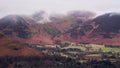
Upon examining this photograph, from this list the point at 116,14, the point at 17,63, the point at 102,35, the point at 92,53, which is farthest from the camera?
the point at 116,14

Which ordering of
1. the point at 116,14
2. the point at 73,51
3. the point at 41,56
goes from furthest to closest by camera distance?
the point at 116,14 < the point at 73,51 < the point at 41,56

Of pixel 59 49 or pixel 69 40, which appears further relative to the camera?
pixel 69 40

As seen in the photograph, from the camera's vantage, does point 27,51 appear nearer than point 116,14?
Yes

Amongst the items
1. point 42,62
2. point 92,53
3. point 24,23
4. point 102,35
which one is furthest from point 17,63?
point 24,23

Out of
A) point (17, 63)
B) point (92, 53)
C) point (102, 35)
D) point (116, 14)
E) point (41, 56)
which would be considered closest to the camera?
point (17, 63)

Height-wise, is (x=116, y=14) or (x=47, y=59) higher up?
(x=116, y=14)

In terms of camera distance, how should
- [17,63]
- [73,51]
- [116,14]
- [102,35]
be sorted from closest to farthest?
[17,63], [73,51], [102,35], [116,14]

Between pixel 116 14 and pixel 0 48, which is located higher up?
pixel 116 14

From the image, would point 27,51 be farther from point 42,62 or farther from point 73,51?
point 73,51

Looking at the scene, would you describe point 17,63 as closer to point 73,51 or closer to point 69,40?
point 73,51
